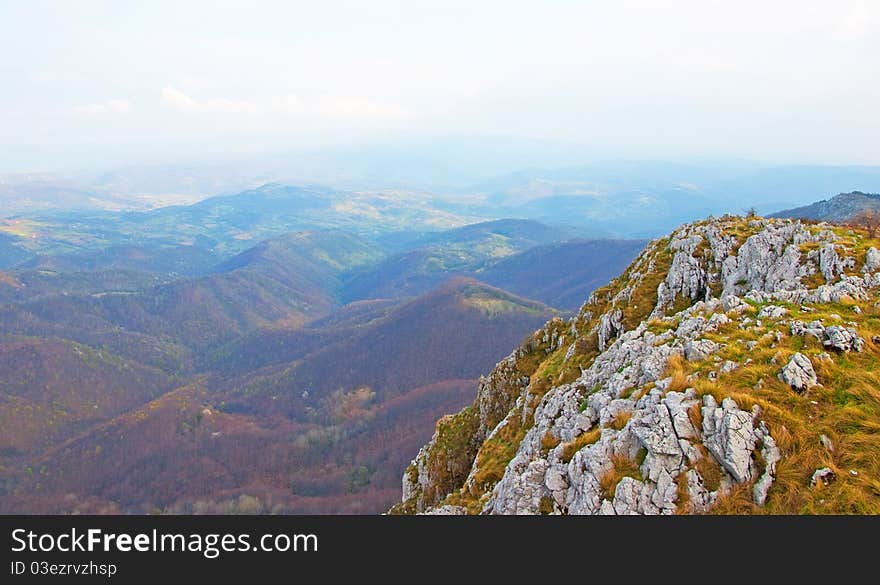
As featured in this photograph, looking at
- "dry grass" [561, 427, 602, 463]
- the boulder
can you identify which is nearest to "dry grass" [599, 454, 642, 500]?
"dry grass" [561, 427, 602, 463]

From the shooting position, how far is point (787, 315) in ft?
66.8

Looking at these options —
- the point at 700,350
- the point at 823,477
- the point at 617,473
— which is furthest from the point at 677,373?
the point at 823,477

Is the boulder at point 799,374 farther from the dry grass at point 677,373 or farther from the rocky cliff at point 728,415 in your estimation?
the dry grass at point 677,373

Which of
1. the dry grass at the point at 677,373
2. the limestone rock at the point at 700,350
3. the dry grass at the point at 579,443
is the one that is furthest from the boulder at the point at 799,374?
the dry grass at the point at 579,443

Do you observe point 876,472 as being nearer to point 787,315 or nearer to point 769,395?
point 769,395

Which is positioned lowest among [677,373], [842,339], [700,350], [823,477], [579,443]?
[579,443]

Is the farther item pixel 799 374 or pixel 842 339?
pixel 842 339

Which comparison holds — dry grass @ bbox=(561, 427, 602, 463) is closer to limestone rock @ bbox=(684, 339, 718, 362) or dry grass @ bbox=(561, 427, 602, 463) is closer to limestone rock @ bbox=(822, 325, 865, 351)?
limestone rock @ bbox=(684, 339, 718, 362)

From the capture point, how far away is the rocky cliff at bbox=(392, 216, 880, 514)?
13586 mm

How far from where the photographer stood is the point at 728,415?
1481cm

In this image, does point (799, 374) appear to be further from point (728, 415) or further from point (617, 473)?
point (617, 473)

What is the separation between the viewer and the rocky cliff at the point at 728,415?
1359 centimetres

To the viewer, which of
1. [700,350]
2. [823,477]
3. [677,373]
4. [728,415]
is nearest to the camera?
[823,477]
